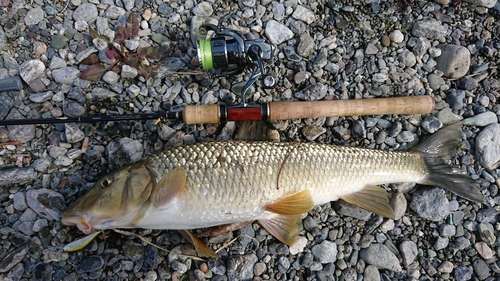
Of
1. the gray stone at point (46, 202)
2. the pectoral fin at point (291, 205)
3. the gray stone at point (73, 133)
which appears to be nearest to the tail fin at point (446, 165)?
the pectoral fin at point (291, 205)

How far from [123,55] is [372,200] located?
250cm

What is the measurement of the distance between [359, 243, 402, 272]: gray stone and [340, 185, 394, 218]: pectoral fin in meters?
0.31

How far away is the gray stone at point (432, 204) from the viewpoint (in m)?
2.92

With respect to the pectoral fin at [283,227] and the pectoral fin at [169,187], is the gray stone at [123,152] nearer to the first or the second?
the pectoral fin at [169,187]

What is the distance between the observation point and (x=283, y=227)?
8.98 feet

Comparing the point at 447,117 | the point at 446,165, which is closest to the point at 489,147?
the point at 447,117

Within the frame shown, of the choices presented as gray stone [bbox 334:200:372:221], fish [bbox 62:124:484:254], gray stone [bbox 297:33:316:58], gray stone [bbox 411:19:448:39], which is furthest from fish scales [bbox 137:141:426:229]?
gray stone [bbox 411:19:448:39]

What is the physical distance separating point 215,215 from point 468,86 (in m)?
2.63

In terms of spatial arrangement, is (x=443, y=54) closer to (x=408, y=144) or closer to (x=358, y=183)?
(x=408, y=144)

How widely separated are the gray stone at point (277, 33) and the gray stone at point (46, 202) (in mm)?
2288

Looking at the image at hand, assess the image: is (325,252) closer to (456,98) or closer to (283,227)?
(283,227)

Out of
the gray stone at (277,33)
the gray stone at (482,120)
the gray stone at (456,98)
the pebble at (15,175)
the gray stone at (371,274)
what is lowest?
the gray stone at (371,274)

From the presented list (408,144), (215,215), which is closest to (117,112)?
(215,215)

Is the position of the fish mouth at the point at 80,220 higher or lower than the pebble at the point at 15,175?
lower
